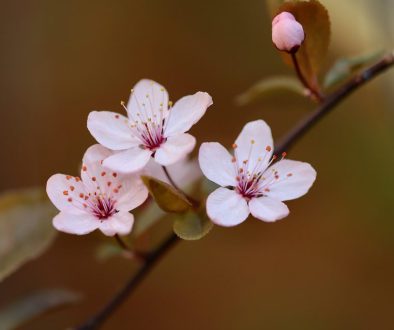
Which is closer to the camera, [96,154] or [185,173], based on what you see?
[96,154]

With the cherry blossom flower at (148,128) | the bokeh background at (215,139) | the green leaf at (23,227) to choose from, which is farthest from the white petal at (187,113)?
the bokeh background at (215,139)

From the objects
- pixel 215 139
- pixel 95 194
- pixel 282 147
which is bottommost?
pixel 215 139

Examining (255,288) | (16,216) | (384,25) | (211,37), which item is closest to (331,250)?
(255,288)

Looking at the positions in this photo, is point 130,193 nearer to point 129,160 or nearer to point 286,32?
point 129,160

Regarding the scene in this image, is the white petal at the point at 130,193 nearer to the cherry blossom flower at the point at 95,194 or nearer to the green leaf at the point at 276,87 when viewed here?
the cherry blossom flower at the point at 95,194

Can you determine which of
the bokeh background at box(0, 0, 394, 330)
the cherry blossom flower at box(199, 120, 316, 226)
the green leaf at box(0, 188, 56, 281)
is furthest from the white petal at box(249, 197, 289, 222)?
the bokeh background at box(0, 0, 394, 330)

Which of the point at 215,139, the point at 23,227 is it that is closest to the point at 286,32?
the point at 23,227

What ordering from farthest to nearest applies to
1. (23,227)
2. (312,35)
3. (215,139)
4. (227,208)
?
(215,139) < (23,227) < (312,35) < (227,208)
